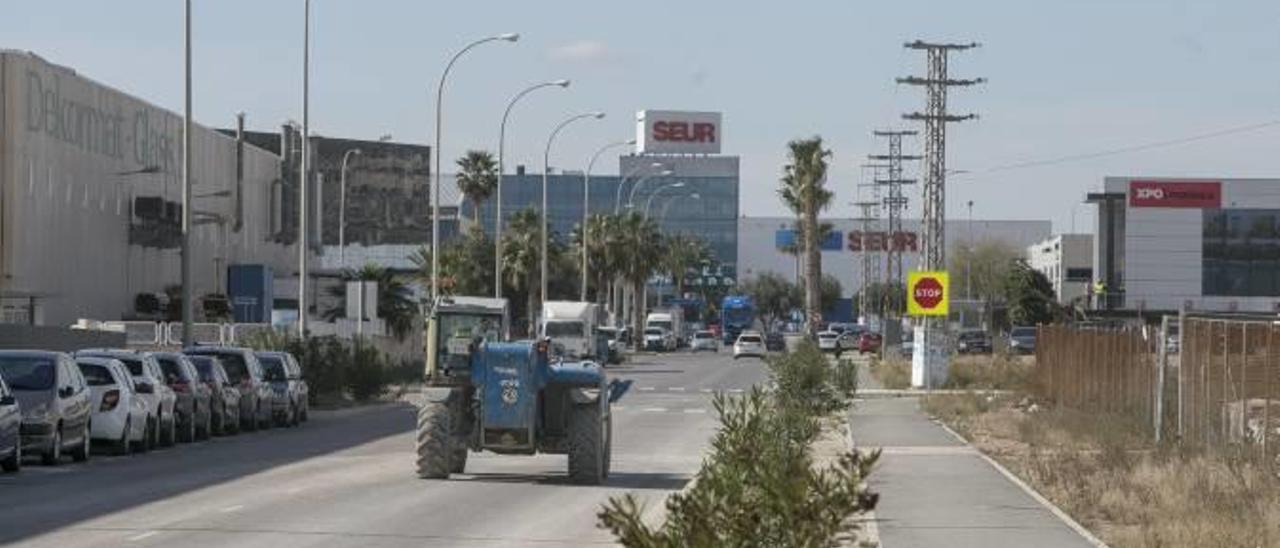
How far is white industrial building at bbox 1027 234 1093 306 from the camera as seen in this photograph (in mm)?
149250

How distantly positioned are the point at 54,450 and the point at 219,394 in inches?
382

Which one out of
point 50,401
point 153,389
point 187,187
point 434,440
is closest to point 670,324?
point 187,187

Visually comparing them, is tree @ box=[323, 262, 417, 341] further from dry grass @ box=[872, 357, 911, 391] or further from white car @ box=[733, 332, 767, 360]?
white car @ box=[733, 332, 767, 360]

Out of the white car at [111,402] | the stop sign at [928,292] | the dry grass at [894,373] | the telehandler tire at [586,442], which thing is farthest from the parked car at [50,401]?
the dry grass at [894,373]

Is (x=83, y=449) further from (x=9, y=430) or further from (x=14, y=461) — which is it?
(x=9, y=430)

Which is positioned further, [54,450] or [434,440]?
[54,450]

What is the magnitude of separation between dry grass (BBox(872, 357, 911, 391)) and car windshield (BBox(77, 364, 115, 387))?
117 feet

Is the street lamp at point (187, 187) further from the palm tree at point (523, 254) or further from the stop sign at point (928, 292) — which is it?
the palm tree at point (523, 254)

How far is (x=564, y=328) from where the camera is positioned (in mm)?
81625

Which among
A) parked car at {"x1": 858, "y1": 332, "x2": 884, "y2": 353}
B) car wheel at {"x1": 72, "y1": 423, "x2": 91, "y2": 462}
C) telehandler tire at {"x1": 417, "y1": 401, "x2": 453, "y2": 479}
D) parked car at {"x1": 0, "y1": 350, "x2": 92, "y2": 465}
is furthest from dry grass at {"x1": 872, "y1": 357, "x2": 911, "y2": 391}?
telehandler tire at {"x1": 417, "y1": 401, "x2": 453, "y2": 479}

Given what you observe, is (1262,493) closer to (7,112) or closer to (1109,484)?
(1109,484)

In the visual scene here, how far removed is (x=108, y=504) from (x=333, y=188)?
379 ft

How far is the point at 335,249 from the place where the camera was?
145750 millimetres

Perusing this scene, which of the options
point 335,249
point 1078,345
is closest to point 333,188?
point 335,249
